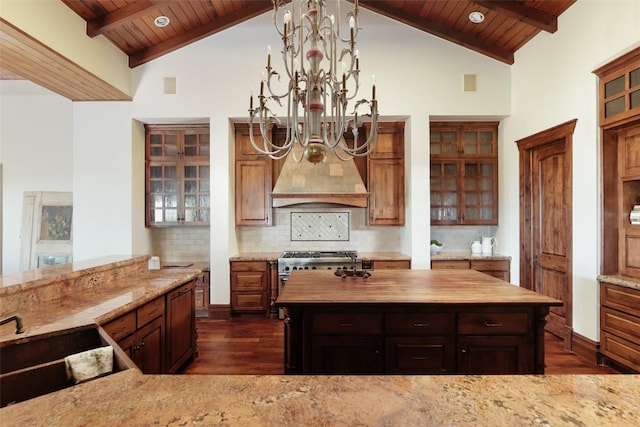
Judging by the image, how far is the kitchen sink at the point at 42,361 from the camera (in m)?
1.11

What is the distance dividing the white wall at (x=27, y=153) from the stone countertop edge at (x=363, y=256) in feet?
11.7

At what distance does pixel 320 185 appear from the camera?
4.69m

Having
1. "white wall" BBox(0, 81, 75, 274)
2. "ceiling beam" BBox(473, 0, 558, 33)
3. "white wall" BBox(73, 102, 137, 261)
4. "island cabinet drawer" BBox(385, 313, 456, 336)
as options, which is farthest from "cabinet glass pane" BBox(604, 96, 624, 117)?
"white wall" BBox(0, 81, 75, 274)

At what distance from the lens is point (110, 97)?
4.43m

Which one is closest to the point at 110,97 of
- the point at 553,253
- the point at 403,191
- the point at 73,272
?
the point at 73,272

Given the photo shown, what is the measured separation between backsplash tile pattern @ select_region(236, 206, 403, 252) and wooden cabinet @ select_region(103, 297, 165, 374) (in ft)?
8.81

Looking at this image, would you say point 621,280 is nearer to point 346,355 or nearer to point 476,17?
point 346,355

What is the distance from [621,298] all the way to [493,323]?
158cm

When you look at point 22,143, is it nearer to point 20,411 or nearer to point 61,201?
point 61,201

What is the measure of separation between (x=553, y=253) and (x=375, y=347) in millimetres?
2877

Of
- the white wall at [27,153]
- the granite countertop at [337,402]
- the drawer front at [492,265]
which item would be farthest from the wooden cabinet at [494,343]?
the white wall at [27,153]

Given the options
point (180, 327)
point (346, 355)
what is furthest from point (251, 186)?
point (346, 355)

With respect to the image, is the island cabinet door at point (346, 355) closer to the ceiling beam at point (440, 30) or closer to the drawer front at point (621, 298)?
the drawer front at point (621, 298)

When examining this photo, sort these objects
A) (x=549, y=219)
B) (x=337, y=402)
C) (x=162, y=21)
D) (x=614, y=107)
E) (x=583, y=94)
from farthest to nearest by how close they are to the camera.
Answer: (x=162, y=21)
(x=549, y=219)
(x=583, y=94)
(x=614, y=107)
(x=337, y=402)
